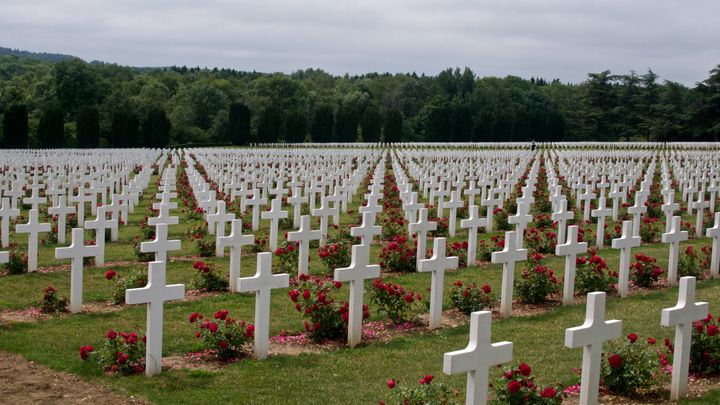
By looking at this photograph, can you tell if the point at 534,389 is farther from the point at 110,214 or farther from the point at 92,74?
the point at 92,74

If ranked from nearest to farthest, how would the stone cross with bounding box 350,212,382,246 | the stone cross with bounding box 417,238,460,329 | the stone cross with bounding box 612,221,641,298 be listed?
the stone cross with bounding box 417,238,460,329 → the stone cross with bounding box 612,221,641,298 → the stone cross with bounding box 350,212,382,246

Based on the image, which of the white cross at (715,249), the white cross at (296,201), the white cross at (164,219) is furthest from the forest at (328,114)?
the white cross at (715,249)

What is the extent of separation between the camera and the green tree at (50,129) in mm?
54906

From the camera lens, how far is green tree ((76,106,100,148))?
2254 inches

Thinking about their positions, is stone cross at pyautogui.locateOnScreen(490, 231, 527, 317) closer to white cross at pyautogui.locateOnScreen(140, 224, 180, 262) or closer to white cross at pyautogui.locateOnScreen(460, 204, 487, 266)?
white cross at pyautogui.locateOnScreen(460, 204, 487, 266)

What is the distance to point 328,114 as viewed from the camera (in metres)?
72.3

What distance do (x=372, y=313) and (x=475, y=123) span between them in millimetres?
68558

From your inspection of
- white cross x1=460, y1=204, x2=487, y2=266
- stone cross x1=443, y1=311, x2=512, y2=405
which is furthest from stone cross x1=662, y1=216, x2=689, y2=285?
stone cross x1=443, y1=311, x2=512, y2=405

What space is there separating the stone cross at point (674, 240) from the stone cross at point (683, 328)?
14.3 feet

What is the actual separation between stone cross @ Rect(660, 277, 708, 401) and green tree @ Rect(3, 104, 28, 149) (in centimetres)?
5318

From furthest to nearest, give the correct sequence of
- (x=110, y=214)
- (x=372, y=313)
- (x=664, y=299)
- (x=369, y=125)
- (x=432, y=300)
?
(x=369, y=125)
(x=110, y=214)
(x=664, y=299)
(x=372, y=313)
(x=432, y=300)

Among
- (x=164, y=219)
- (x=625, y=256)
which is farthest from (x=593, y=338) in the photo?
(x=164, y=219)

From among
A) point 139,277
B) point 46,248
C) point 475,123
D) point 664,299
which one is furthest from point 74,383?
point 475,123

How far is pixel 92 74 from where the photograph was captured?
7969 cm
